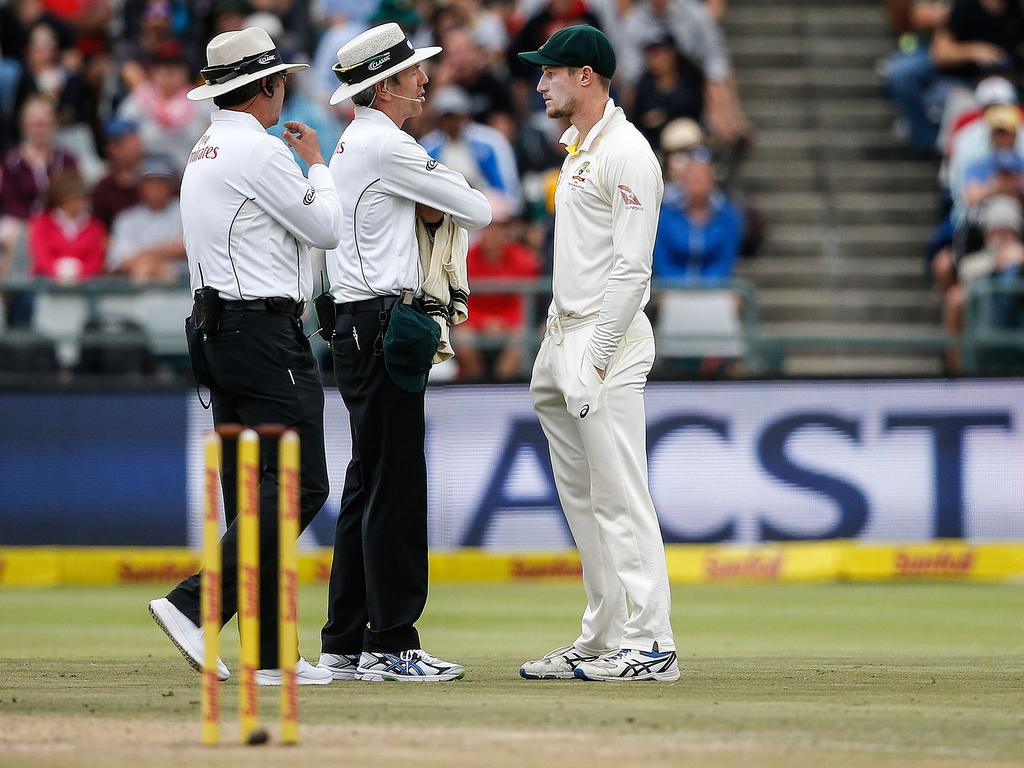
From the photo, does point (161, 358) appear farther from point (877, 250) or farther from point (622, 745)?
point (622, 745)

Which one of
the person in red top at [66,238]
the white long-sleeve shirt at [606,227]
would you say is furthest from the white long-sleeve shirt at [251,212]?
the person in red top at [66,238]

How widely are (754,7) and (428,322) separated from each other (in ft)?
47.8

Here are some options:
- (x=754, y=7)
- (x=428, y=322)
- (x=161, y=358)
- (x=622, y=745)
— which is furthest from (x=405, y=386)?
(x=754, y=7)

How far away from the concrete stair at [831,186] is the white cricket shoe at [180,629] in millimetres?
9751

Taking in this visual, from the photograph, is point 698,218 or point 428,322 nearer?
point 428,322

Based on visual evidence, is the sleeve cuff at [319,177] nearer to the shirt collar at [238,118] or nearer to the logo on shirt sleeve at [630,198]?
the shirt collar at [238,118]

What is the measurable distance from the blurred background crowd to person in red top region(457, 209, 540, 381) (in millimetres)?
19

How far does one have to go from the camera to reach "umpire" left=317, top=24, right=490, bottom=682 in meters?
8.47

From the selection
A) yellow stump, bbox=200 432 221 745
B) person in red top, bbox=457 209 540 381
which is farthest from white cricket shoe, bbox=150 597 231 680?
person in red top, bbox=457 209 540 381

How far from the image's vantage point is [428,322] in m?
8.39

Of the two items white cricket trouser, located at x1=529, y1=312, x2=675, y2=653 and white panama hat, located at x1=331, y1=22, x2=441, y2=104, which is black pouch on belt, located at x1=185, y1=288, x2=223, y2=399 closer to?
white panama hat, located at x1=331, y1=22, x2=441, y2=104

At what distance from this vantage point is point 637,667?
8.53m

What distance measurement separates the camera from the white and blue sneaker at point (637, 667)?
854 centimetres

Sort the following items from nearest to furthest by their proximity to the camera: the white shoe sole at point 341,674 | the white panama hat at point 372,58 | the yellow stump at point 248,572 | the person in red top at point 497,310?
the yellow stump at point 248,572 → the white panama hat at point 372,58 → the white shoe sole at point 341,674 → the person in red top at point 497,310
